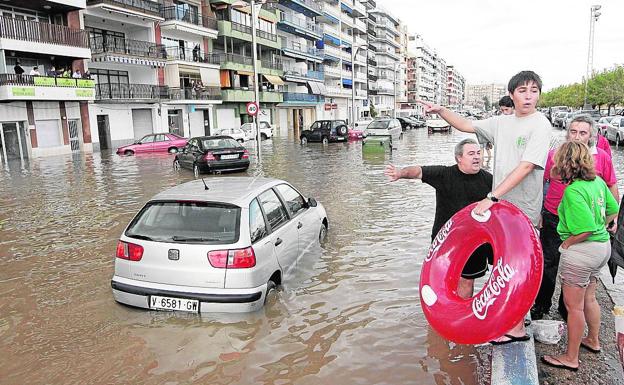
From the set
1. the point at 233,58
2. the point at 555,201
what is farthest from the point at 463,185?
the point at 233,58

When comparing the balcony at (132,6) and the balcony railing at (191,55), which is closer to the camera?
the balcony at (132,6)

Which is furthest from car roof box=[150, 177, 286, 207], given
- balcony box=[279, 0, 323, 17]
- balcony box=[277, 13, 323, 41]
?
balcony box=[279, 0, 323, 17]

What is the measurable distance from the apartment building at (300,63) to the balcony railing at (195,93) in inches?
493

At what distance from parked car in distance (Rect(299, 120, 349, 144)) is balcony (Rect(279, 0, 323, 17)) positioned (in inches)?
1052

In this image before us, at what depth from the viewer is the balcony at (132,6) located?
3125 centimetres

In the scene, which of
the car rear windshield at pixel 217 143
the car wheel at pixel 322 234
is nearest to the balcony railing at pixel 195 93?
the car rear windshield at pixel 217 143

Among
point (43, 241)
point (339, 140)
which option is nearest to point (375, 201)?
point (43, 241)

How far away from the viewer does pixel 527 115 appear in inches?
154

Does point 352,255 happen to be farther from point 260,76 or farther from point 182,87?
point 260,76

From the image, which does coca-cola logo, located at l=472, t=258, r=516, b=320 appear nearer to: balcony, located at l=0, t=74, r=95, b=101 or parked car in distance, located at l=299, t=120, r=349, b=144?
balcony, located at l=0, t=74, r=95, b=101

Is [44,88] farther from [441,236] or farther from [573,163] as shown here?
[573,163]

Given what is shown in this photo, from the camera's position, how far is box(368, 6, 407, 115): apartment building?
9581 centimetres

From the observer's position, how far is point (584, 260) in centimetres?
376

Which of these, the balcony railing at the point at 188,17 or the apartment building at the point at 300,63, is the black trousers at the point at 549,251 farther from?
the apartment building at the point at 300,63
